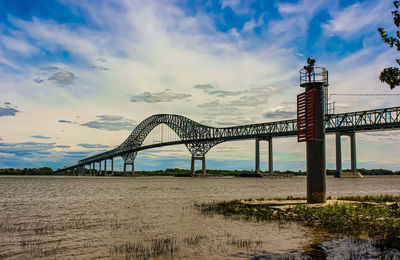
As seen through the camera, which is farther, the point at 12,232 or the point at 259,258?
the point at 12,232

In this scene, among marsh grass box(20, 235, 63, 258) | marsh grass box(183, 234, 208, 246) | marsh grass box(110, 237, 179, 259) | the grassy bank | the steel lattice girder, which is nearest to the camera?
marsh grass box(110, 237, 179, 259)

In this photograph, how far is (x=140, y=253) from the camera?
36.6ft

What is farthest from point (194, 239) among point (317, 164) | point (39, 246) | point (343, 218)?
point (317, 164)

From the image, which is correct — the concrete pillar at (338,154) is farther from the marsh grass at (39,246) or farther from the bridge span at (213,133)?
the marsh grass at (39,246)

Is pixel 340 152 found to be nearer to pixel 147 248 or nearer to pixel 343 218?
pixel 343 218

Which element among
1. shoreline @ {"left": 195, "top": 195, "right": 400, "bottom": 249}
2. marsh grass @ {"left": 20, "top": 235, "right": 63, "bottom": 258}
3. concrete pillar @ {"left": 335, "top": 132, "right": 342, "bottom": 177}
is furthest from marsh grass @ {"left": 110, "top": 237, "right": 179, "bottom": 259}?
concrete pillar @ {"left": 335, "top": 132, "right": 342, "bottom": 177}

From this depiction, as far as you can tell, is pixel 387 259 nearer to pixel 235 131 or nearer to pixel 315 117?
pixel 315 117

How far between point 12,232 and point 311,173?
1518 cm

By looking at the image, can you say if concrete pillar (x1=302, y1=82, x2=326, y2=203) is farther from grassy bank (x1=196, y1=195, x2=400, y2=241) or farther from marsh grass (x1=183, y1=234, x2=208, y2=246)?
marsh grass (x1=183, y1=234, x2=208, y2=246)

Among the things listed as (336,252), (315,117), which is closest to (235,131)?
(315,117)

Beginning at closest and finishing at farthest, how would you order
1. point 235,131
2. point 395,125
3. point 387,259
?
1. point 387,259
2. point 395,125
3. point 235,131

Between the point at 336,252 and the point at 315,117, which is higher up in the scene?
the point at 315,117

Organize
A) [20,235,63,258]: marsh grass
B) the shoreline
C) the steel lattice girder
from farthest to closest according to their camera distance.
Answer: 1. the steel lattice girder
2. the shoreline
3. [20,235,63,258]: marsh grass

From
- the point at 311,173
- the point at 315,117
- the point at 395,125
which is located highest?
the point at 395,125
